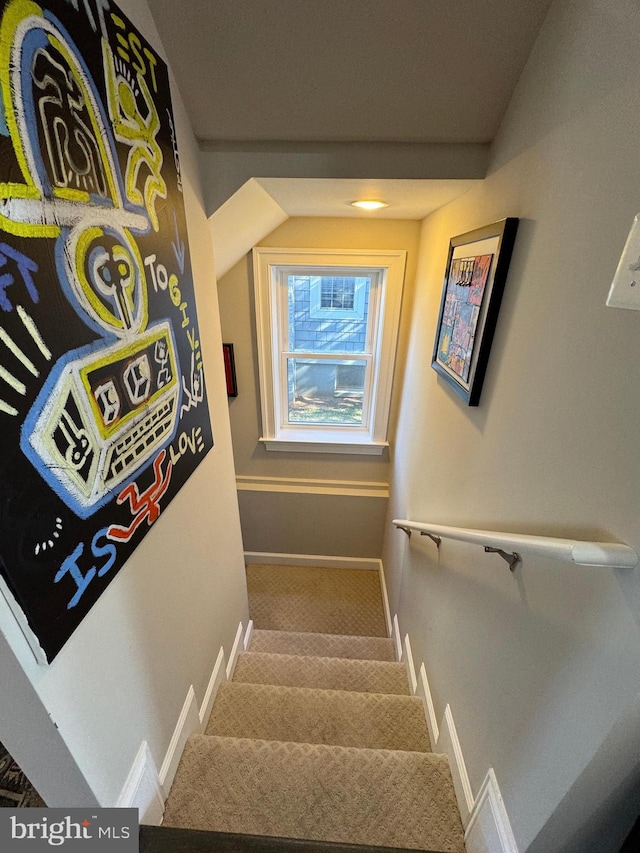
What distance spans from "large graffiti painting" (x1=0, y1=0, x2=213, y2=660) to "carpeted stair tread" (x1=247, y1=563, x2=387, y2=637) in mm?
2386

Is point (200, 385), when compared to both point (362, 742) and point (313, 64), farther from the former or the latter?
point (362, 742)

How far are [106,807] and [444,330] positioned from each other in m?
1.80

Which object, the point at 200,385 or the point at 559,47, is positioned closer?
the point at 559,47

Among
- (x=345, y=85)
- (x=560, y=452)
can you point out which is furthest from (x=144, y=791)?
(x=345, y=85)

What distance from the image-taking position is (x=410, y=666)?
6.28 feet

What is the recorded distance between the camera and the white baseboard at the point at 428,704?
1.42m

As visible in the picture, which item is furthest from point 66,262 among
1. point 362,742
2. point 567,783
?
point 362,742

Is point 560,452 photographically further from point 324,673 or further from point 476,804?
point 324,673

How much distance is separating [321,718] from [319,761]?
32 cm

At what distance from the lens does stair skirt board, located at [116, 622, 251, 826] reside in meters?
0.96

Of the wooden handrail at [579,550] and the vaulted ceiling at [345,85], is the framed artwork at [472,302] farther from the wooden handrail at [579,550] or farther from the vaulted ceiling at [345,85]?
the wooden handrail at [579,550]

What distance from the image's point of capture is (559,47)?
34.4 inches

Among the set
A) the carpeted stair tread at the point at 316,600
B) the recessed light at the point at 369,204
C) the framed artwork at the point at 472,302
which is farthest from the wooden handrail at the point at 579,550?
the carpeted stair tread at the point at 316,600

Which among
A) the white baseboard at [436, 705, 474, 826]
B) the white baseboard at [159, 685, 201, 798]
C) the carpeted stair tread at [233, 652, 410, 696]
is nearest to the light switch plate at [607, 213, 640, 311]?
the white baseboard at [436, 705, 474, 826]
